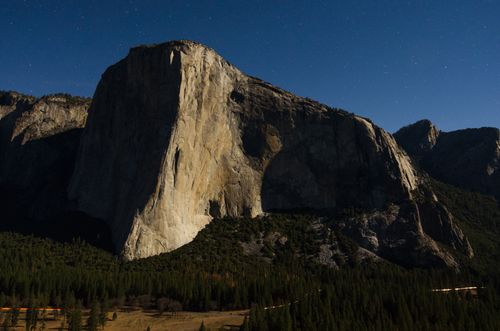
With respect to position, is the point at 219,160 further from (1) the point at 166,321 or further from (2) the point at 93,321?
(2) the point at 93,321

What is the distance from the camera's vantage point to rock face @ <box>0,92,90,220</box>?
416 feet

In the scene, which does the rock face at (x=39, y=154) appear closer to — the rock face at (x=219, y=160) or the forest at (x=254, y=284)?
the rock face at (x=219, y=160)

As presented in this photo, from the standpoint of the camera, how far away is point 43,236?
112062 millimetres

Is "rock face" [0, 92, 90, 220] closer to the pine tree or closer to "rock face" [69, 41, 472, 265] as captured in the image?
"rock face" [69, 41, 472, 265]

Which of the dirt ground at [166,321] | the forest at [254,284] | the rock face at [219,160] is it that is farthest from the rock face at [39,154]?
the dirt ground at [166,321]

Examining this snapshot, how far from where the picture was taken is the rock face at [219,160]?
113 m

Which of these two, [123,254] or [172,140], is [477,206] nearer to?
[172,140]

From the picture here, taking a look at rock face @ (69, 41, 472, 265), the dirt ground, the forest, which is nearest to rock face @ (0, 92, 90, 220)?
rock face @ (69, 41, 472, 265)

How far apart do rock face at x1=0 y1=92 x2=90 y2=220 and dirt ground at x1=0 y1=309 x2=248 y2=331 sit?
59.0 metres

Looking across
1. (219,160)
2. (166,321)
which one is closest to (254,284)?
(166,321)

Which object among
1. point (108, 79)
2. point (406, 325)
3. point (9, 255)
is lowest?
point (406, 325)

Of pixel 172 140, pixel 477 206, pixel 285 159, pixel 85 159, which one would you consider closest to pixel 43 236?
pixel 85 159

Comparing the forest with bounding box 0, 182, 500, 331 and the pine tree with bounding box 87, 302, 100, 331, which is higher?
the forest with bounding box 0, 182, 500, 331

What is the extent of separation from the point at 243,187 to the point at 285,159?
15428 millimetres
